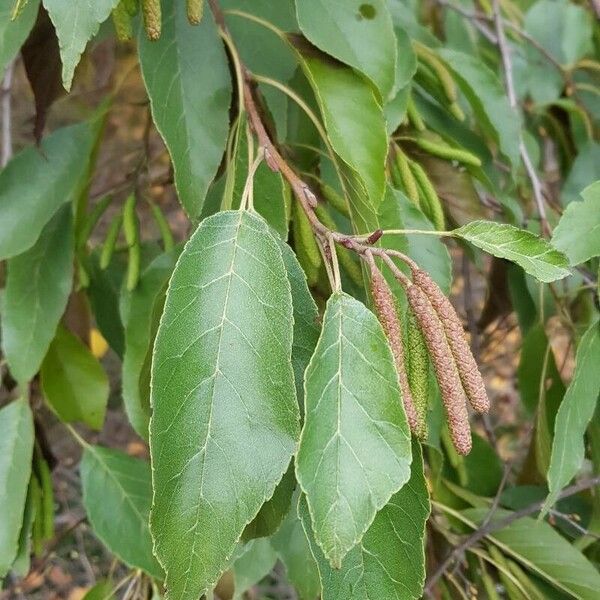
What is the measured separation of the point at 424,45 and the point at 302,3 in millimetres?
330

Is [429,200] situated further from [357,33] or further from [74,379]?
[74,379]

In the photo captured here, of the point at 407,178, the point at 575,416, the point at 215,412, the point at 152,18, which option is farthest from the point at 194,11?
the point at 575,416

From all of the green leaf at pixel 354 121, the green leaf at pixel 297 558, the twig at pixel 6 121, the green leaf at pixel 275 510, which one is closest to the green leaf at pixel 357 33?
the green leaf at pixel 354 121

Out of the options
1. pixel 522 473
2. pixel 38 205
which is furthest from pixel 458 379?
pixel 522 473

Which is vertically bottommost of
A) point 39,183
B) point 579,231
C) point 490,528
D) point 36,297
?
point 490,528

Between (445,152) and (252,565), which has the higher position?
(445,152)

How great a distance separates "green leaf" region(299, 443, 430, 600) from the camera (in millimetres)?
559

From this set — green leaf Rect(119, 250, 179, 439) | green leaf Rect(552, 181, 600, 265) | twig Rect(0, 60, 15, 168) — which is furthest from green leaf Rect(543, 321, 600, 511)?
twig Rect(0, 60, 15, 168)

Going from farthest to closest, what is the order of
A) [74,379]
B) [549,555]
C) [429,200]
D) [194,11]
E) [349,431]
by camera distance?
[74,379], [549,555], [429,200], [194,11], [349,431]

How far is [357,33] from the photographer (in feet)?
2.51

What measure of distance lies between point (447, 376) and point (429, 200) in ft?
1.18

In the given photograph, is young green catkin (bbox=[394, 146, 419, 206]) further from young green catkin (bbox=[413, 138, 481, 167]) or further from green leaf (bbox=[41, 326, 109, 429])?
green leaf (bbox=[41, 326, 109, 429])

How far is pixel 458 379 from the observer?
0.53m

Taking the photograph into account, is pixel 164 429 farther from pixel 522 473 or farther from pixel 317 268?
pixel 522 473
